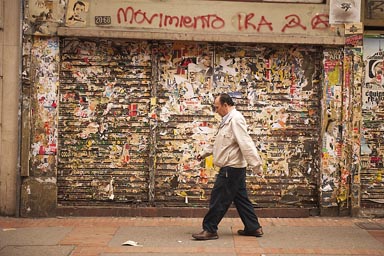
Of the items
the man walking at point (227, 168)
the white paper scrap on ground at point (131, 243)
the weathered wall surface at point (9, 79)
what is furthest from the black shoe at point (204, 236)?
the weathered wall surface at point (9, 79)

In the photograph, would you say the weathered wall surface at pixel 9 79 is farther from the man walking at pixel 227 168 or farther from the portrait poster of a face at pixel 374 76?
the portrait poster of a face at pixel 374 76

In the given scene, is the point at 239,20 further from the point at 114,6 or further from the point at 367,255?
the point at 367,255

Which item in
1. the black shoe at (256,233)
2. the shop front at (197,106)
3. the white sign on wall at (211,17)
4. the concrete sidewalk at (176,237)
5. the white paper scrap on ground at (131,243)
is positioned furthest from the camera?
the shop front at (197,106)

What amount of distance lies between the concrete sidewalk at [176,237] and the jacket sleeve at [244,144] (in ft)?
3.32

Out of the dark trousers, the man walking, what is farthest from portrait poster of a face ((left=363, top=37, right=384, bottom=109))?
the dark trousers

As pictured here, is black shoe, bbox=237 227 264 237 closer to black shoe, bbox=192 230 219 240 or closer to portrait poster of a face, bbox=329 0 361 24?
black shoe, bbox=192 230 219 240

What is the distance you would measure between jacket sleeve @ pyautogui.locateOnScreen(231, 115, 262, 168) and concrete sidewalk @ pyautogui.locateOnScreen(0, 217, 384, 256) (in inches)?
39.8

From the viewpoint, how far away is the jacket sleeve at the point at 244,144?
7.60 m

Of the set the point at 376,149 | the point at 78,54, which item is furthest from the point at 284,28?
the point at 78,54

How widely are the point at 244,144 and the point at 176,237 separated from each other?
1.51 m

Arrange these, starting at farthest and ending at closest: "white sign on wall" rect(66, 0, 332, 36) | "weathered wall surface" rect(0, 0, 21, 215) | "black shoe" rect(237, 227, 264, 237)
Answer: "white sign on wall" rect(66, 0, 332, 36), "weathered wall surface" rect(0, 0, 21, 215), "black shoe" rect(237, 227, 264, 237)

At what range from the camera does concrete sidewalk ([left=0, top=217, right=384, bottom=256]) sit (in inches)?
285

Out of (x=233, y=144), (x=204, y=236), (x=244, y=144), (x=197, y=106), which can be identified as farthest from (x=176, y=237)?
(x=197, y=106)

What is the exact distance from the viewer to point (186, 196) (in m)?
9.62
